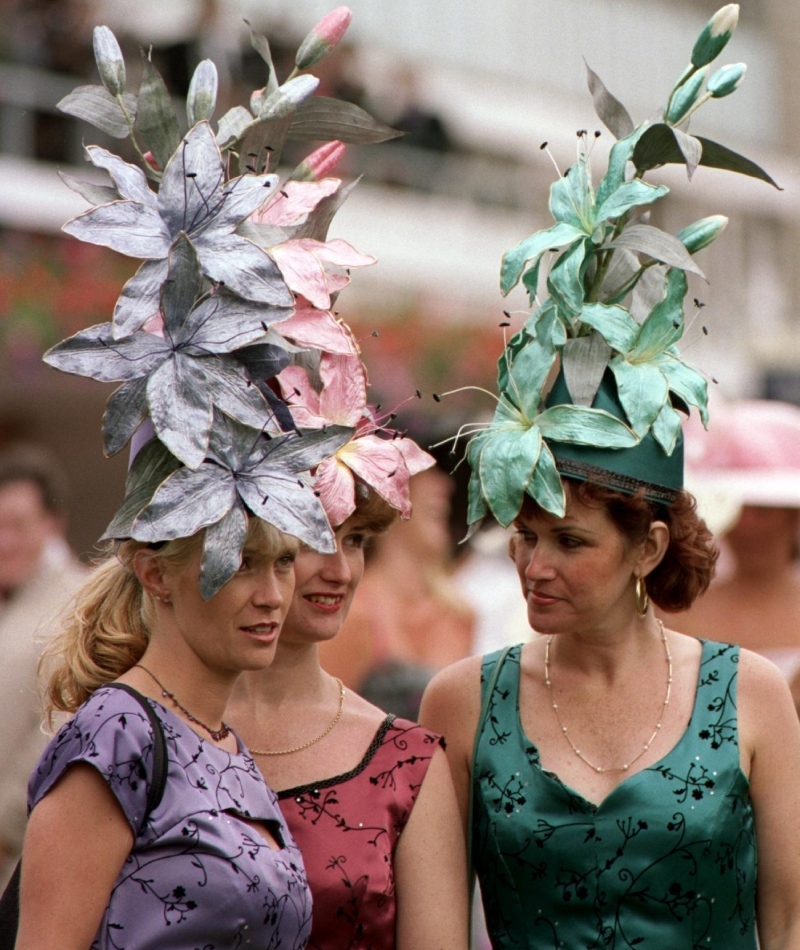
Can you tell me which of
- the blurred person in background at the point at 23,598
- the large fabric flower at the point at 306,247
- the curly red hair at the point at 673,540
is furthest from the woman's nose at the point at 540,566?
the blurred person in background at the point at 23,598

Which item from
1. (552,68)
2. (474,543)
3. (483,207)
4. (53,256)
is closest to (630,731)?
(474,543)

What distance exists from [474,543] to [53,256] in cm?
386

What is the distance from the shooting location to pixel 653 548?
324 centimetres

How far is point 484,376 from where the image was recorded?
13.1m

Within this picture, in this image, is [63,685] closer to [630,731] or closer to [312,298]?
[312,298]

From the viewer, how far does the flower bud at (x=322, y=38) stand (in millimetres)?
3125

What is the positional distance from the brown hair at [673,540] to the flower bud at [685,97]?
0.76m

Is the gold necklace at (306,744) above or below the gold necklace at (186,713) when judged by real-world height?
below

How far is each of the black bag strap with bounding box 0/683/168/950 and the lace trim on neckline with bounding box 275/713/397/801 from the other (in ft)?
1.80

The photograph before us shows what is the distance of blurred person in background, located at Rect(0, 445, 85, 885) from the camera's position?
16.5 feet

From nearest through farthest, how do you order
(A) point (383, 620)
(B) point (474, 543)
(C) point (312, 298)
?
(C) point (312, 298) < (A) point (383, 620) < (B) point (474, 543)

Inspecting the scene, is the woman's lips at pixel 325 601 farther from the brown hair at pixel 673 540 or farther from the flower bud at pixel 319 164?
the flower bud at pixel 319 164

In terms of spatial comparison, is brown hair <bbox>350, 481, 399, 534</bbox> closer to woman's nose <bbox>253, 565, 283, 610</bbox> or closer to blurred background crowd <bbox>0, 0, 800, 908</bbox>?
blurred background crowd <bbox>0, 0, 800, 908</bbox>

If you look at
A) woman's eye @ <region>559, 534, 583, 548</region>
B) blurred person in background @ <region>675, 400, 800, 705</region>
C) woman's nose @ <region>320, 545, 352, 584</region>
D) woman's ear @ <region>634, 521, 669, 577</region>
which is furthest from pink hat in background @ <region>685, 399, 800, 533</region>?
woman's nose @ <region>320, 545, 352, 584</region>
